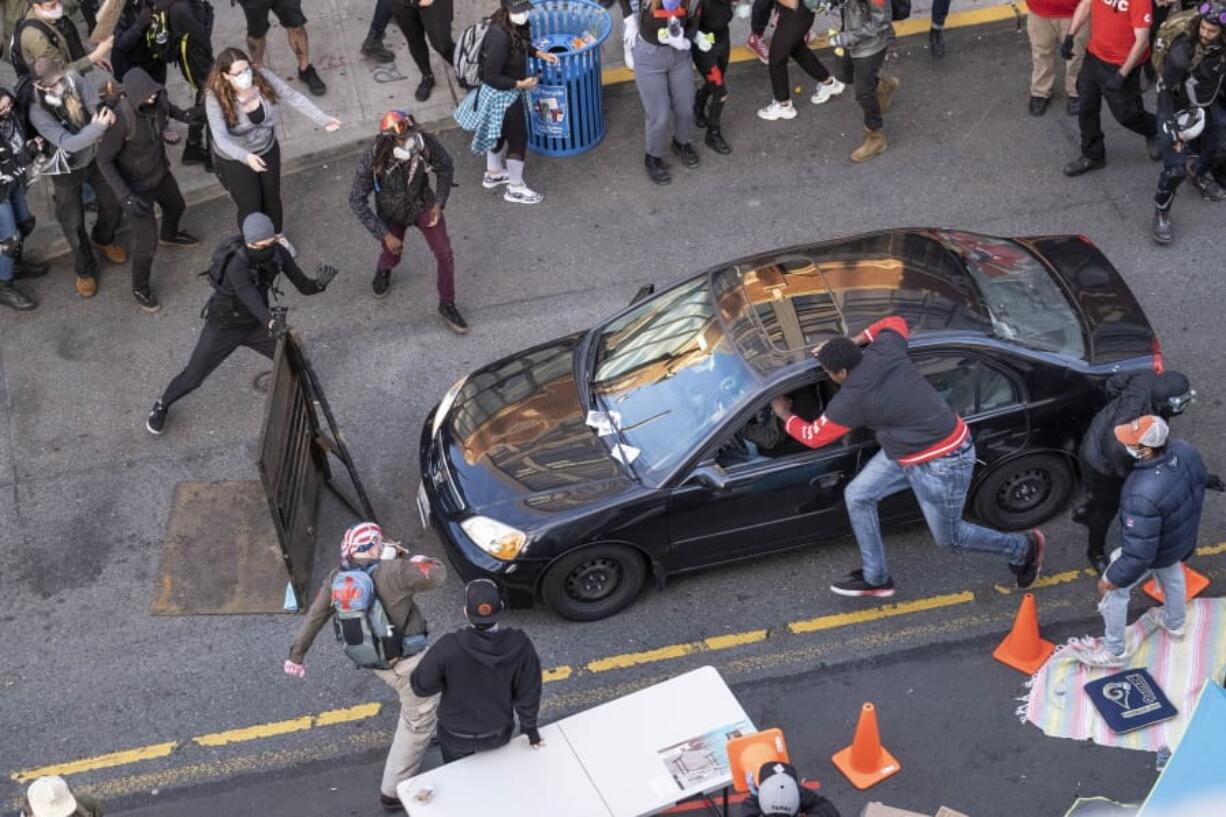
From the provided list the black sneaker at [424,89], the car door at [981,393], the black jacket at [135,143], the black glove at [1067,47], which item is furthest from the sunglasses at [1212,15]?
the black jacket at [135,143]

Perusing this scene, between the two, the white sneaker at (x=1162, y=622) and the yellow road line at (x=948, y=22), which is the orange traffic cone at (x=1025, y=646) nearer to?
the white sneaker at (x=1162, y=622)

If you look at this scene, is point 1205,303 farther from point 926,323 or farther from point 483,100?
point 483,100

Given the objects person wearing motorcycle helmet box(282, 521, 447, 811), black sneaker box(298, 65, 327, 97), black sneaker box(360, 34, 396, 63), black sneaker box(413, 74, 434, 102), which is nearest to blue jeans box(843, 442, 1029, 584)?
person wearing motorcycle helmet box(282, 521, 447, 811)

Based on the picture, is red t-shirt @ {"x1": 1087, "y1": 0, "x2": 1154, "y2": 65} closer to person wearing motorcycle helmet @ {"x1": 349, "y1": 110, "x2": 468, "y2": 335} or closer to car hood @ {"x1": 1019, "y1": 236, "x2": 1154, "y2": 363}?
car hood @ {"x1": 1019, "y1": 236, "x2": 1154, "y2": 363}

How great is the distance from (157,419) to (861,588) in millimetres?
4667

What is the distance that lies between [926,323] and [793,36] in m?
4.18

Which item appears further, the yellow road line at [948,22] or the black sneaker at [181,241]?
the yellow road line at [948,22]

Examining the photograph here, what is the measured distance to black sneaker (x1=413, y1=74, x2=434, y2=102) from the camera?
12617 millimetres

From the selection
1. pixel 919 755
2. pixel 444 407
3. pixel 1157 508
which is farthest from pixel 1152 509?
pixel 444 407

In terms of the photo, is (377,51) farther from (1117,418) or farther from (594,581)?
(1117,418)

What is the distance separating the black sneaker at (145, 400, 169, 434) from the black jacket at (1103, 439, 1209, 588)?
5920 millimetres

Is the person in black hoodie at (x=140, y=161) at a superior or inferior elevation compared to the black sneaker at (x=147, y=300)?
superior

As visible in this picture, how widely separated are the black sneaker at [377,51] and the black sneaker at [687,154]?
9.14 ft

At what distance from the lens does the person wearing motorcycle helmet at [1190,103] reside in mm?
9992
